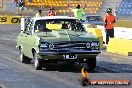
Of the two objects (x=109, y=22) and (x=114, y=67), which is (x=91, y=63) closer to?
(x=114, y=67)

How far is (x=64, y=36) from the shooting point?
44.9 feet

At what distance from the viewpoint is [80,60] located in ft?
45.0

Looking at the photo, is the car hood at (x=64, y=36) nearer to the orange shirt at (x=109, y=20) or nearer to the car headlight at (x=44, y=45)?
the car headlight at (x=44, y=45)

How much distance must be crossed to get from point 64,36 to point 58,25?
1279mm

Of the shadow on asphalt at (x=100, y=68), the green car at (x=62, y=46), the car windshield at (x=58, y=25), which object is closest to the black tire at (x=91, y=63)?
the green car at (x=62, y=46)

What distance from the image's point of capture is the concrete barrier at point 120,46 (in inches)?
781

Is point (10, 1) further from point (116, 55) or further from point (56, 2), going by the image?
point (116, 55)

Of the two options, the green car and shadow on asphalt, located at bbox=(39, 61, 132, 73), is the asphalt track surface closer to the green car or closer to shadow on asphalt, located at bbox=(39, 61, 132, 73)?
shadow on asphalt, located at bbox=(39, 61, 132, 73)

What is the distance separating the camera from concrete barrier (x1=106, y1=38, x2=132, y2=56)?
1984 cm

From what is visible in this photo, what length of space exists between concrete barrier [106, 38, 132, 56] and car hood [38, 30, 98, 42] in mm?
6076

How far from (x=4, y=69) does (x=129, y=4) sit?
140 feet

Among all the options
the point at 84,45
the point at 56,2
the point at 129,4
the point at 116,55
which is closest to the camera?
the point at 84,45

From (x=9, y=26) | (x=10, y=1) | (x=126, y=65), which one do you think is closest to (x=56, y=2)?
(x=10, y=1)

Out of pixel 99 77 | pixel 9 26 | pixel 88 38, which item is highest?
pixel 88 38
